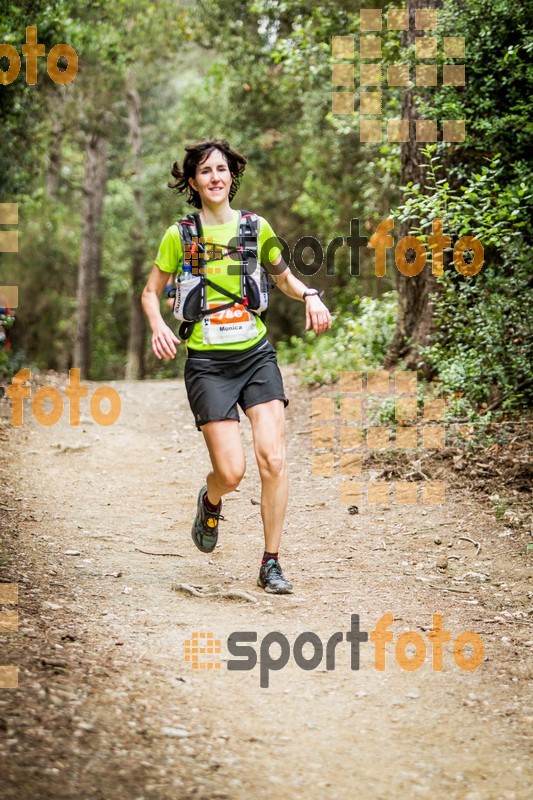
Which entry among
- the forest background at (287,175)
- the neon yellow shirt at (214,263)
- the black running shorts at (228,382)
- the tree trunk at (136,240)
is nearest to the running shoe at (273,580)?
the black running shorts at (228,382)

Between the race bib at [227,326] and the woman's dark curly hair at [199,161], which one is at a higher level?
the woman's dark curly hair at [199,161]

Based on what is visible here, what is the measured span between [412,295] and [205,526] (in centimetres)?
523

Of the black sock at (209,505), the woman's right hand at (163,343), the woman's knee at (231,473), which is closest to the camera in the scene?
the woman's right hand at (163,343)

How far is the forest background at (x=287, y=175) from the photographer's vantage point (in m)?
7.61

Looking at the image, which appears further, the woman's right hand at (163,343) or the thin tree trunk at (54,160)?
the thin tree trunk at (54,160)

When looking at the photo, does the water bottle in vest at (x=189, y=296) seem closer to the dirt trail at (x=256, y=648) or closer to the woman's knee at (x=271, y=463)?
the woman's knee at (x=271, y=463)

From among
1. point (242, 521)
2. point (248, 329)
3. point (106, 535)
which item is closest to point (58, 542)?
point (106, 535)

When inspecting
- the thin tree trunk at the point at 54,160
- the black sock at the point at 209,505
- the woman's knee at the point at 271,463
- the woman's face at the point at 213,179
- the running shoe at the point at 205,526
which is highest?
the thin tree trunk at the point at 54,160

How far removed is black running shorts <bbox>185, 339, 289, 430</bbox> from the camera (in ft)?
15.7

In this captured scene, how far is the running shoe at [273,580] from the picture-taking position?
15.8ft

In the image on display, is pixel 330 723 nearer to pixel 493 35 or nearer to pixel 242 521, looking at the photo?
pixel 242 521

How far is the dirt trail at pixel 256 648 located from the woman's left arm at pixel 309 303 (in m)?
1.56

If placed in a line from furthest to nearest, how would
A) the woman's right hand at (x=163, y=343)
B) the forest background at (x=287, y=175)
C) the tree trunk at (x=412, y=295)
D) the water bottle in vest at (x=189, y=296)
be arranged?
1. the tree trunk at (x=412, y=295)
2. the forest background at (x=287, y=175)
3. the water bottle in vest at (x=189, y=296)
4. the woman's right hand at (x=163, y=343)

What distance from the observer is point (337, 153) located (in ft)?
56.6
